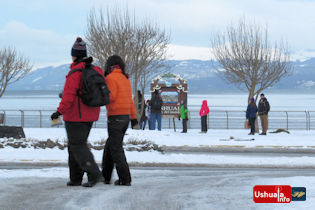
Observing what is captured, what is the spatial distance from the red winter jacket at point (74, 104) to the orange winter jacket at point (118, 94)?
261 millimetres

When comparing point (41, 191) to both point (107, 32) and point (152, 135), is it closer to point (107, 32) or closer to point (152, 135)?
point (152, 135)

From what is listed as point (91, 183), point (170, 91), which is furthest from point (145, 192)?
point (170, 91)

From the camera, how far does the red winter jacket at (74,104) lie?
22.1 feet

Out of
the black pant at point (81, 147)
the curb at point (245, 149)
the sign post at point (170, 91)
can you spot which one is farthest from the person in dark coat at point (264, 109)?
the black pant at point (81, 147)

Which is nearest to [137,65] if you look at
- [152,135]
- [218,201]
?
[152,135]

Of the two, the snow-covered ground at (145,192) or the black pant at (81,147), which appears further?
the black pant at (81,147)

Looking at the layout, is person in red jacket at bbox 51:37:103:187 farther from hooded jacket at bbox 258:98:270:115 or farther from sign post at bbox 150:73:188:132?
sign post at bbox 150:73:188:132

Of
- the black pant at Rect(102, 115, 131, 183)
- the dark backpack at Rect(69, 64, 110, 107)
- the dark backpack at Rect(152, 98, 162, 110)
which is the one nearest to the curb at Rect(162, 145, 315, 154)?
the black pant at Rect(102, 115, 131, 183)

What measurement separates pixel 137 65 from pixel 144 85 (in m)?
2.07

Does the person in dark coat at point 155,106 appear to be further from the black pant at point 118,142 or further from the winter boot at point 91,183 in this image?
the winter boot at point 91,183

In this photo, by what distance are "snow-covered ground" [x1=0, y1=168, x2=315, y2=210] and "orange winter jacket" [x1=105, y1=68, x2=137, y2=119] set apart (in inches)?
38.4

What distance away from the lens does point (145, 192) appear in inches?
265

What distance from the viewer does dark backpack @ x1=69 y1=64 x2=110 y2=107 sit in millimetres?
6777

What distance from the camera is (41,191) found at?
671cm
